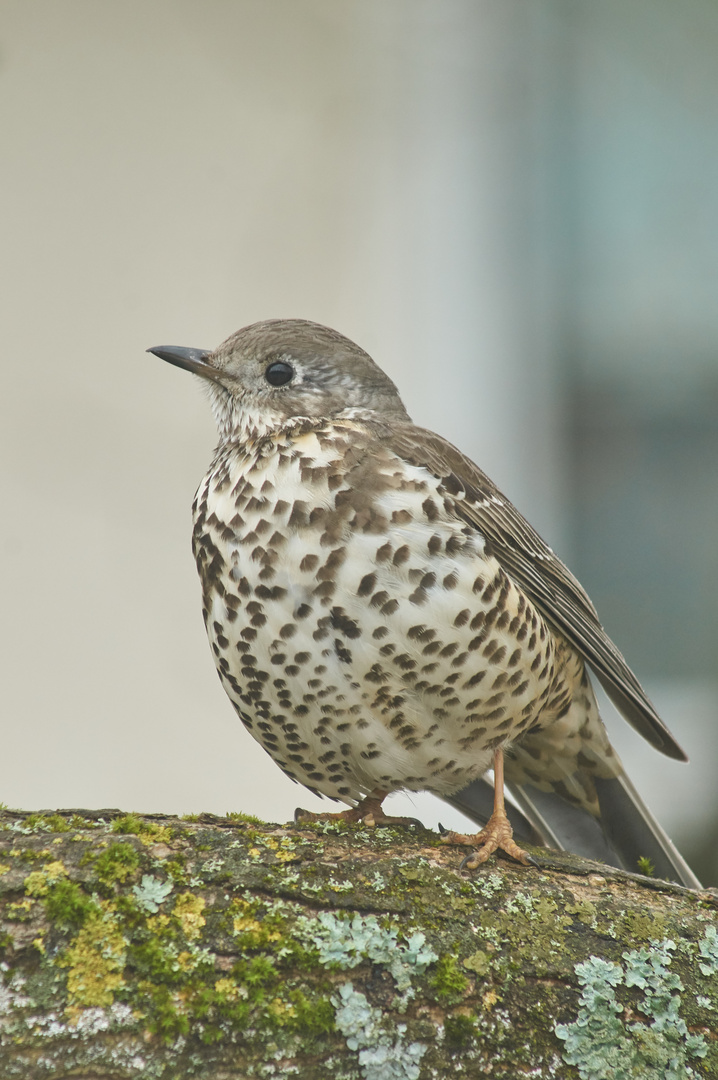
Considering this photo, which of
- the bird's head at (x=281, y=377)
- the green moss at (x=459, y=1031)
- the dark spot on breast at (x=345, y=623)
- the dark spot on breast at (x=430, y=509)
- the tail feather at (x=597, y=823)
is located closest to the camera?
the green moss at (x=459, y=1031)

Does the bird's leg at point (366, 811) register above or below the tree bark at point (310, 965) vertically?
below

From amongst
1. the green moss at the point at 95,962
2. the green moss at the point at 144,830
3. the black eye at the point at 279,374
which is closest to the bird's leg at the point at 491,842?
the green moss at the point at 144,830

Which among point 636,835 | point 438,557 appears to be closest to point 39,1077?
point 438,557

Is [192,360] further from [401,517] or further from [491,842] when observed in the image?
[491,842]

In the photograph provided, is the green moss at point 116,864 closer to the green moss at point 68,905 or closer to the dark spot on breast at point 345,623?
the green moss at point 68,905

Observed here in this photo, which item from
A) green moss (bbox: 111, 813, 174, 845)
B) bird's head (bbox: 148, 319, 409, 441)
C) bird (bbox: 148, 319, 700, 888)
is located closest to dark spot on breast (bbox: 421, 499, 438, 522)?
bird (bbox: 148, 319, 700, 888)

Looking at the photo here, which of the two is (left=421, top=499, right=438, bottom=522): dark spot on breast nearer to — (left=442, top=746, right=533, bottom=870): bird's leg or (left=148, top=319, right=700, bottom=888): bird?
(left=148, top=319, right=700, bottom=888): bird
